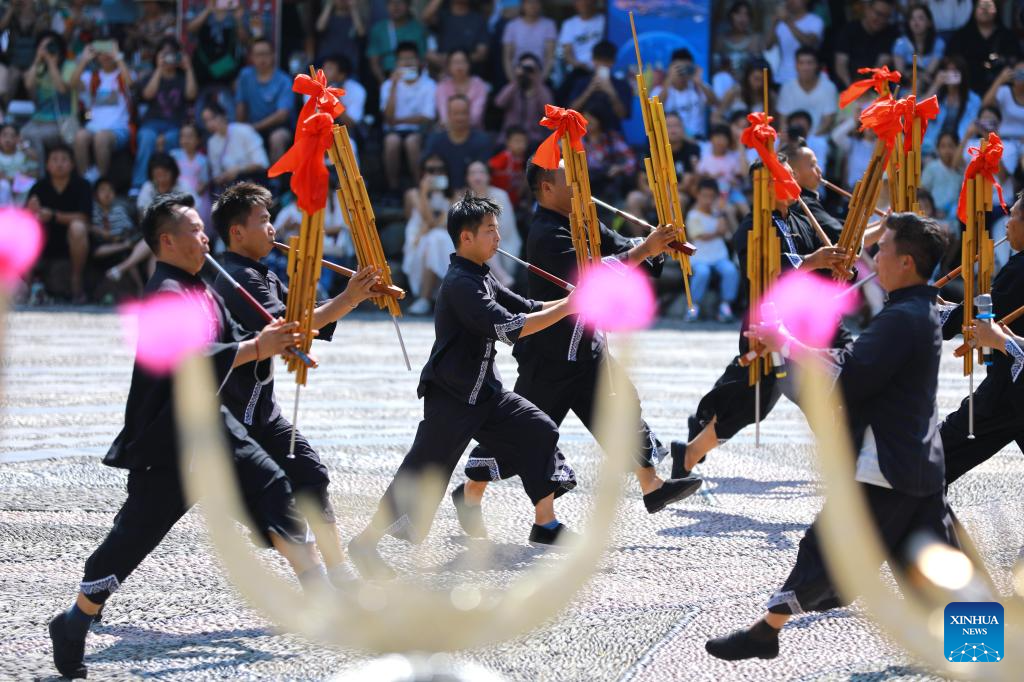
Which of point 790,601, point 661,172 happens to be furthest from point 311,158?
point 790,601

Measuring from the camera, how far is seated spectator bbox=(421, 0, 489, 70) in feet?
54.6

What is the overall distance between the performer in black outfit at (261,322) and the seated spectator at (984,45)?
11.5 metres

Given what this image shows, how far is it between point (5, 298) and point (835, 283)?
3.97 metres

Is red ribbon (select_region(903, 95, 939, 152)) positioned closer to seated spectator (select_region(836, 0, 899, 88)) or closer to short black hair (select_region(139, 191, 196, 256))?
short black hair (select_region(139, 191, 196, 256))

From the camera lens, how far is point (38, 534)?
6211 millimetres

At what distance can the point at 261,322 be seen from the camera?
5551 millimetres

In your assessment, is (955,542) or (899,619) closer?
(899,619)

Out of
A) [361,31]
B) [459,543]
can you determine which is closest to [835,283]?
[459,543]

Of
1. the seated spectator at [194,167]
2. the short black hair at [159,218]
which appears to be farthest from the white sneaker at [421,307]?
the short black hair at [159,218]

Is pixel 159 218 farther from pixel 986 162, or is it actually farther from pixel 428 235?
pixel 428 235

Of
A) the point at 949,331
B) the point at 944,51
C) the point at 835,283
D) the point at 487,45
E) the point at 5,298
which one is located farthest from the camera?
the point at 487,45

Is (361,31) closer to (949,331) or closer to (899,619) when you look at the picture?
(949,331)

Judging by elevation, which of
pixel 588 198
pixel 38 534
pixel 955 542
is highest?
pixel 588 198

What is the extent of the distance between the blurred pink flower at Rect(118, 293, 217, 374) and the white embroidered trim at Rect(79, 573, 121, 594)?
0.70m
